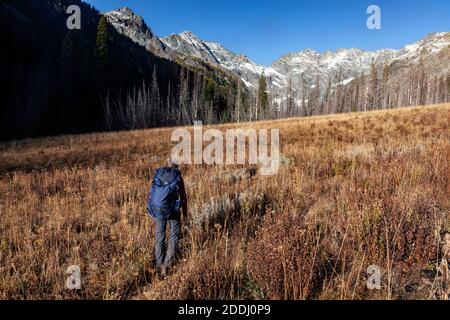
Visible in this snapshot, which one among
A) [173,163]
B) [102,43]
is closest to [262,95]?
[102,43]

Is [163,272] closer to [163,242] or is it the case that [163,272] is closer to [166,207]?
[163,242]

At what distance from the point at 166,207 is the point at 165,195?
0.15 metres

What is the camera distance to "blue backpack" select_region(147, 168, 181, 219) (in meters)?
3.97

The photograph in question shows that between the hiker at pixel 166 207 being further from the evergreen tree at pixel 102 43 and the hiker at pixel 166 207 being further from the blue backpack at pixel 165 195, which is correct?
the evergreen tree at pixel 102 43

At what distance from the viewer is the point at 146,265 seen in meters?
3.85

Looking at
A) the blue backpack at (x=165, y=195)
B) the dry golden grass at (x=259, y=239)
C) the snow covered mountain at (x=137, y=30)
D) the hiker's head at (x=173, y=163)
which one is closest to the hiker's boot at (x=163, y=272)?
the dry golden grass at (x=259, y=239)

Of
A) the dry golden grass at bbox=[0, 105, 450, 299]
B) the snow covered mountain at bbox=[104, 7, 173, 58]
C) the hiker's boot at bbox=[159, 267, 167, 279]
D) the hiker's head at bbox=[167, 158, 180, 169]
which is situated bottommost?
the hiker's boot at bbox=[159, 267, 167, 279]

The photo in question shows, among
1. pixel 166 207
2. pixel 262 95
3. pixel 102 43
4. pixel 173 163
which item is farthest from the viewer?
pixel 262 95

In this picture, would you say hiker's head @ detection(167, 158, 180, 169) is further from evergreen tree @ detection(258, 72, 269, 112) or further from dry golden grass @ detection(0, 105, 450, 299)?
evergreen tree @ detection(258, 72, 269, 112)

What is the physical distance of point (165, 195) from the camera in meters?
3.97

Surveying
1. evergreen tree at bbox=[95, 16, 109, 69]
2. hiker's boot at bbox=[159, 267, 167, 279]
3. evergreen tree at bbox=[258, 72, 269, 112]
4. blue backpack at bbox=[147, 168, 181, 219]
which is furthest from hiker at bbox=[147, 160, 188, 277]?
evergreen tree at bbox=[258, 72, 269, 112]

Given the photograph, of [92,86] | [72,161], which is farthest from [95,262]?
[92,86]

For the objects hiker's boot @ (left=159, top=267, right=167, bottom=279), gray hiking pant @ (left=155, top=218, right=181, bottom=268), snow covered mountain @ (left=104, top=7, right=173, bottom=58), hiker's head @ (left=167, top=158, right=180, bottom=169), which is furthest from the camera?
snow covered mountain @ (left=104, top=7, right=173, bottom=58)

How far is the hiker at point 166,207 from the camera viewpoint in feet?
13.0
